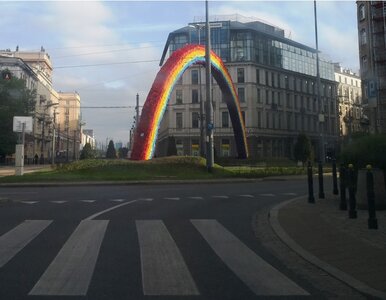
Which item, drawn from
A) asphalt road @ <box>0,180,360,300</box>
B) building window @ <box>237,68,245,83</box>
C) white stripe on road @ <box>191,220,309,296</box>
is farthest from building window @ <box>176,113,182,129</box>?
white stripe on road @ <box>191,220,309,296</box>

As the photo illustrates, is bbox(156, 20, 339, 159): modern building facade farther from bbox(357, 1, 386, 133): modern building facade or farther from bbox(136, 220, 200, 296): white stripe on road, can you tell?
bbox(136, 220, 200, 296): white stripe on road

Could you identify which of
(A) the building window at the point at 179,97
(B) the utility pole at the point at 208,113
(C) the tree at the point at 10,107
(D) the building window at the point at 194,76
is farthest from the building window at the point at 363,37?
(C) the tree at the point at 10,107

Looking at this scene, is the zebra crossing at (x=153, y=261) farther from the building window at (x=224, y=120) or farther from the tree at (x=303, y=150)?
the building window at (x=224, y=120)

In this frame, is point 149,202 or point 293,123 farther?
point 293,123

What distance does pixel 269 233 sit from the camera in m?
9.30

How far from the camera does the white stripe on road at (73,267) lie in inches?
213

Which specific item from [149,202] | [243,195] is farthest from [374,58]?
[149,202]

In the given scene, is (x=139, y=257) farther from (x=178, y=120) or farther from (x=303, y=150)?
(x=178, y=120)

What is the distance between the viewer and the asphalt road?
5453mm

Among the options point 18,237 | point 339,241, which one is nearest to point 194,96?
point 18,237

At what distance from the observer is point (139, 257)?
7.08 metres

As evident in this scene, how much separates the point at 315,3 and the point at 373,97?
30.2 m

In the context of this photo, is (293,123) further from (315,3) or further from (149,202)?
(149,202)

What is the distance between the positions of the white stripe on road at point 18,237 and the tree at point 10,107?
55.6 meters
